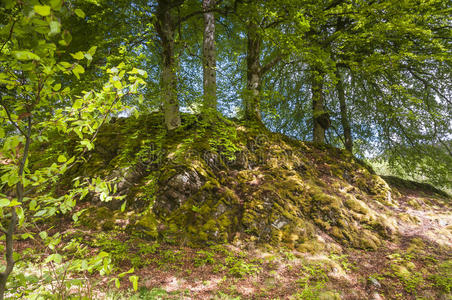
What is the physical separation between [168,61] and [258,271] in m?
5.57

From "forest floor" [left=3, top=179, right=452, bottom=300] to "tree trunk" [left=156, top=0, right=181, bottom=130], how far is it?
3342mm

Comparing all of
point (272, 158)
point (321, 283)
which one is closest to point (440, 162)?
point (272, 158)

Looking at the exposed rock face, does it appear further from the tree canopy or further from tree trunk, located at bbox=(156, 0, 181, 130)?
the tree canopy

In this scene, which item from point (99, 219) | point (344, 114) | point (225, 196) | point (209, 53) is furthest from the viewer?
point (344, 114)

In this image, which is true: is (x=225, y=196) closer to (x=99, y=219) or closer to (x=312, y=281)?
(x=312, y=281)

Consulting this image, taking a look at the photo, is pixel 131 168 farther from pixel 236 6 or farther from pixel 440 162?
pixel 440 162

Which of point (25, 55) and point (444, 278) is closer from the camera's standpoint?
point (25, 55)

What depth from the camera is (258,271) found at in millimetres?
3633

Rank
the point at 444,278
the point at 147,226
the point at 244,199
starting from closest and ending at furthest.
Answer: the point at 444,278, the point at 147,226, the point at 244,199

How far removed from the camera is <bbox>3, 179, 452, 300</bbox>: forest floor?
3.15 meters

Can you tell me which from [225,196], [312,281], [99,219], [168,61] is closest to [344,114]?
[225,196]

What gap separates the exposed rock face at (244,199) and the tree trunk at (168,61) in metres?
0.56

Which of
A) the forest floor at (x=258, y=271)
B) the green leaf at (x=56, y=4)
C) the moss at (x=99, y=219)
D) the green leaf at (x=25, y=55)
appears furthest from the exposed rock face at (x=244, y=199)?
the green leaf at (x=56, y=4)

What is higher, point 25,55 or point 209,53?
point 209,53
